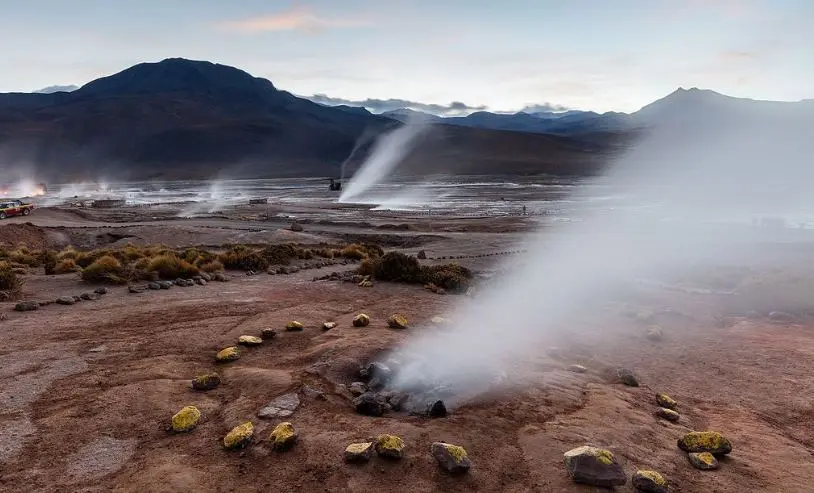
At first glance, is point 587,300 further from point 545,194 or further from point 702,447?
point 545,194

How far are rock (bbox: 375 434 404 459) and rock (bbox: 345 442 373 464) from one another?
3.7 inches

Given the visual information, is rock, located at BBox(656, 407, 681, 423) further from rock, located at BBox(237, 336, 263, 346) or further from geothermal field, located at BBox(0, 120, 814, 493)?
rock, located at BBox(237, 336, 263, 346)

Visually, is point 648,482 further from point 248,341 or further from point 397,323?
point 248,341

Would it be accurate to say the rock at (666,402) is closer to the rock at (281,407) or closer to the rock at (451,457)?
the rock at (451,457)

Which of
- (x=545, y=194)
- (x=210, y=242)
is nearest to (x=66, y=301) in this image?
(x=210, y=242)

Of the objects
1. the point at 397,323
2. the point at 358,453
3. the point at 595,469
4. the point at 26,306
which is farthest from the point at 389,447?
the point at 26,306

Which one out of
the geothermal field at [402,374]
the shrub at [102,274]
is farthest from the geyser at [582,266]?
the shrub at [102,274]

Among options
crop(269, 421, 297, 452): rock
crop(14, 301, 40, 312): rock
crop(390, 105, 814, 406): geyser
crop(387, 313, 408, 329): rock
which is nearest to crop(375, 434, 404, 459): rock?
crop(269, 421, 297, 452): rock

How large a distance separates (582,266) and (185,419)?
15.9m

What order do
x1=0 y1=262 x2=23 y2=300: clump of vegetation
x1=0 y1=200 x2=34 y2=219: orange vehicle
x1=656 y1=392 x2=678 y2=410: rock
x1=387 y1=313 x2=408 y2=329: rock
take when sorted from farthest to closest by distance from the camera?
x1=0 y1=200 x2=34 y2=219: orange vehicle → x1=0 y1=262 x2=23 y2=300: clump of vegetation → x1=387 y1=313 x2=408 y2=329: rock → x1=656 y1=392 x2=678 y2=410: rock

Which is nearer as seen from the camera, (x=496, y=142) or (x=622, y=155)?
(x=622, y=155)

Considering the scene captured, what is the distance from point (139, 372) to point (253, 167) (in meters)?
139

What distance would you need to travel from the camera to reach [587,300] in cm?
1413

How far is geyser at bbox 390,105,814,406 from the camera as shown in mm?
7801
